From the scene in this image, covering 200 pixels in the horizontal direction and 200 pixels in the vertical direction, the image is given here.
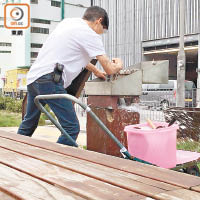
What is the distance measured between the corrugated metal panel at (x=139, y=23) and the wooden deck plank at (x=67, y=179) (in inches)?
1104

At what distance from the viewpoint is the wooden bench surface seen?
1.32 m

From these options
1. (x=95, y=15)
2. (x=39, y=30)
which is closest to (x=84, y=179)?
(x=95, y=15)

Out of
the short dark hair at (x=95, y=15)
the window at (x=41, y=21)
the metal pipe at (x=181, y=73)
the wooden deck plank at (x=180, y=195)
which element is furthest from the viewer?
the window at (x=41, y=21)

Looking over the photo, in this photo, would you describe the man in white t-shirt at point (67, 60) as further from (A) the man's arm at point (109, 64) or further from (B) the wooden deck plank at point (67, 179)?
(B) the wooden deck plank at point (67, 179)

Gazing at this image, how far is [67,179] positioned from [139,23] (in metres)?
32.9

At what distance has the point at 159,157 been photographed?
9.81 feet

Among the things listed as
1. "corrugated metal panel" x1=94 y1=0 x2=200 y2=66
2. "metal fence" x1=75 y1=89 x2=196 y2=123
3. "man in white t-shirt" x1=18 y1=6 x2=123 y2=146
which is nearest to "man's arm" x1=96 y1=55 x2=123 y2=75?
"man in white t-shirt" x1=18 y1=6 x2=123 y2=146

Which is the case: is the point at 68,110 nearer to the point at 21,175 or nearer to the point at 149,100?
the point at 21,175

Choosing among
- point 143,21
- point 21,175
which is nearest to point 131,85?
point 21,175

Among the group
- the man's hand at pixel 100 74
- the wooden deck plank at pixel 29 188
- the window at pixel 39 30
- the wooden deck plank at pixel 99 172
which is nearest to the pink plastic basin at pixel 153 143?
the wooden deck plank at pixel 99 172

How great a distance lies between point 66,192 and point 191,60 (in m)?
36.4

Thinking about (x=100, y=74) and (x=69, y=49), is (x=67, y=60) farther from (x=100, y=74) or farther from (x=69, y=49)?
(x=100, y=74)

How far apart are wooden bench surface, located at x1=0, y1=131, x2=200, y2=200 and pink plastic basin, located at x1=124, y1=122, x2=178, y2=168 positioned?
34.1 inches

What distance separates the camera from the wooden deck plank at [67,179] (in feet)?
4.34
